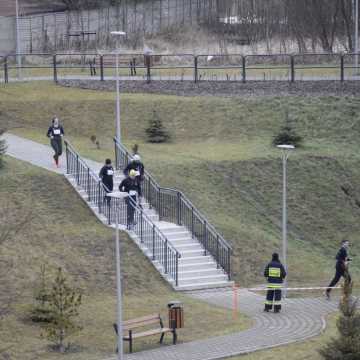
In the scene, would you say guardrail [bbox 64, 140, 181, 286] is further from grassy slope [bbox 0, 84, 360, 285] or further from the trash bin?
the trash bin

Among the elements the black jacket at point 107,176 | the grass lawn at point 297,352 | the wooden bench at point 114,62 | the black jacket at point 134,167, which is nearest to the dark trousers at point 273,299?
the grass lawn at point 297,352

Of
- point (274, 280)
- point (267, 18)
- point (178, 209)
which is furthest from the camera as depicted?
point (267, 18)

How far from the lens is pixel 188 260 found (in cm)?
3030

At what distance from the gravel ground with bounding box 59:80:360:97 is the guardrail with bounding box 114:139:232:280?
12.1 m

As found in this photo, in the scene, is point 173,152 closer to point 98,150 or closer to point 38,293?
point 98,150

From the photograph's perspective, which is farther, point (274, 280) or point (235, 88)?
point (235, 88)

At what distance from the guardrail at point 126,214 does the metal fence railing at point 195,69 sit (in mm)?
13705

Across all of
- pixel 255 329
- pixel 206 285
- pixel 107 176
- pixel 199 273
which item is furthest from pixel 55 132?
pixel 255 329

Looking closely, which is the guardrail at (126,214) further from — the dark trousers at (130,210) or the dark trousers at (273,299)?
the dark trousers at (273,299)

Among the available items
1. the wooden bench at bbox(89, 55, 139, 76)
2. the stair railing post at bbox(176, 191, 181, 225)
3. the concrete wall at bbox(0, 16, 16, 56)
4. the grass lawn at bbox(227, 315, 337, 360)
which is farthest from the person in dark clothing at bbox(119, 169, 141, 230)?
the concrete wall at bbox(0, 16, 16, 56)

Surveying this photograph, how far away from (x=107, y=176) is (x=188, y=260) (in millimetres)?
3602

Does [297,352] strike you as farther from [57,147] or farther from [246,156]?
[246,156]

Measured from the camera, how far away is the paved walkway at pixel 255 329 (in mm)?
23422

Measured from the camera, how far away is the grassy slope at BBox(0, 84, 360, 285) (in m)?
33.7
